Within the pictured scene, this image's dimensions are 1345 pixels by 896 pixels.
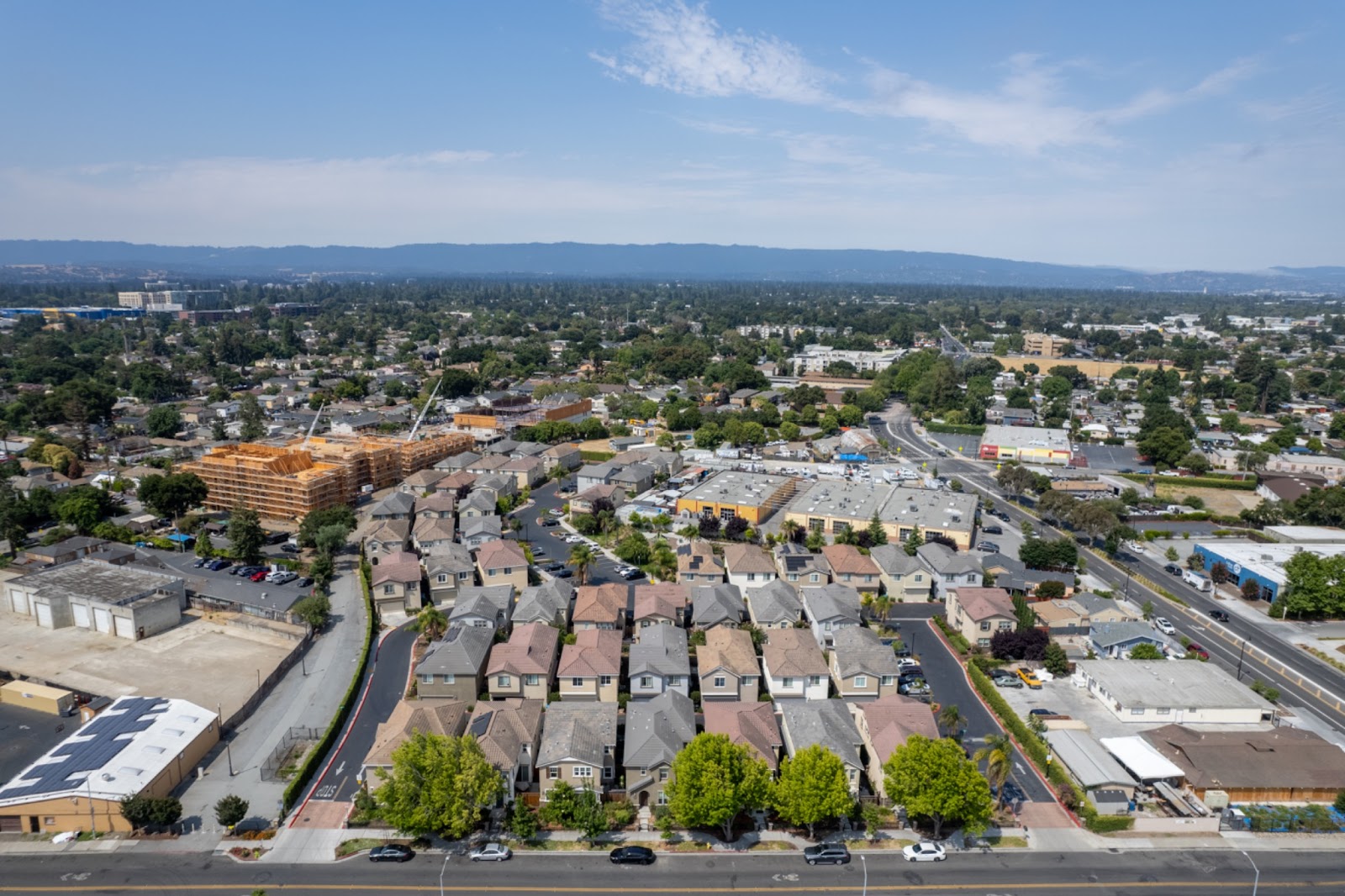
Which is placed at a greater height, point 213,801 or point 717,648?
point 717,648

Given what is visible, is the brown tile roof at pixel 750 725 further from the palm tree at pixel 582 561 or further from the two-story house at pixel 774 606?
the palm tree at pixel 582 561

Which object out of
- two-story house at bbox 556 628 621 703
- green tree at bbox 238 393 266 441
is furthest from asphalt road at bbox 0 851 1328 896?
green tree at bbox 238 393 266 441

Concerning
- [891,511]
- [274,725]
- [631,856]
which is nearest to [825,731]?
[631,856]

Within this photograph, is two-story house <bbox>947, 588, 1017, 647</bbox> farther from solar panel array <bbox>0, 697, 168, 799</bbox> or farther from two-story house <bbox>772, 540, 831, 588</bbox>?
solar panel array <bbox>0, 697, 168, 799</bbox>

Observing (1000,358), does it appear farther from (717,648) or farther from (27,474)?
(27,474)

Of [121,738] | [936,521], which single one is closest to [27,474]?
[121,738]

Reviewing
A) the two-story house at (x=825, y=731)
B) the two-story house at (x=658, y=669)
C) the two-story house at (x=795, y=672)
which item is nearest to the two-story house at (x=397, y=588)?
the two-story house at (x=658, y=669)
